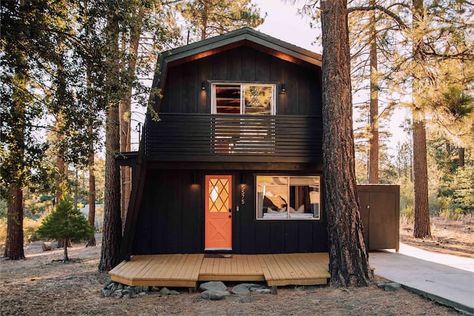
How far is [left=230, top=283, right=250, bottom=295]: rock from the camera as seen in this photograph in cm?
736

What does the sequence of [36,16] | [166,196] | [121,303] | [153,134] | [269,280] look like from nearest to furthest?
[36,16], [121,303], [269,280], [153,134], [166,196]

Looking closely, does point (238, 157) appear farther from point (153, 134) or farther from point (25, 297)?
point (25, 297)

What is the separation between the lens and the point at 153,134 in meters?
9.04

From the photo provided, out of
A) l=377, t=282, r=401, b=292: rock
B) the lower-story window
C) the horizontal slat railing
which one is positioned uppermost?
the horizontal slat railing

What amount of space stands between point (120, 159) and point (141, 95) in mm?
2750

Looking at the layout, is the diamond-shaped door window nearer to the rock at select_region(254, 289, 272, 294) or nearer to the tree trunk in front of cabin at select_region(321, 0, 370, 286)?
the rock at select_region(254, 289, 272, 294)

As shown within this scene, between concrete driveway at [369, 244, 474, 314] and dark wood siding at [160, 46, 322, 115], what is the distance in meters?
4.21

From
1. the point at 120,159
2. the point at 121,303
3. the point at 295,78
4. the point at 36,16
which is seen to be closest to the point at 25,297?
the point at 121,303

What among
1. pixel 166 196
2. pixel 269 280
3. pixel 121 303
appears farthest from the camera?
pixel 166 196

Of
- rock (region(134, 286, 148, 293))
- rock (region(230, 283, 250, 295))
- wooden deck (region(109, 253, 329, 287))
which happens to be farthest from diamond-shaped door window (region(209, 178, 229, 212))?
rock (region(134, 286, 148, 293))

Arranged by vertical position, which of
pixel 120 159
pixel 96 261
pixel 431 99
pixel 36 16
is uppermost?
pixel 36 16

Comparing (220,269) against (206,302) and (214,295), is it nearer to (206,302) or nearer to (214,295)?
(214,295)

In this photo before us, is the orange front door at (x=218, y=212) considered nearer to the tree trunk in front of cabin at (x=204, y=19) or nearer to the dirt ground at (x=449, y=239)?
the dirt ground at (x=449, y=239)

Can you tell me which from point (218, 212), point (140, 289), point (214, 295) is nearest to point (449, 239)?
point (218, 212)
